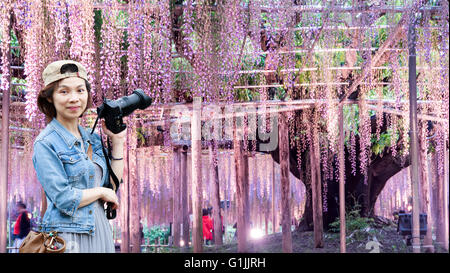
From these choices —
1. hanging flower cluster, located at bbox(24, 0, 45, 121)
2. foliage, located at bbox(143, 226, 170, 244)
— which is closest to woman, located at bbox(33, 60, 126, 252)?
hanging flower cluster, located at bbox(24, 0, 45, 121)

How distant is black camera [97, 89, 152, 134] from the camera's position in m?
1.82

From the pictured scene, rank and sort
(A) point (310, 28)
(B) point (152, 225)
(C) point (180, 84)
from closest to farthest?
(A) point (310, 28), (C) point (180, 84), (B) point (152, 225)

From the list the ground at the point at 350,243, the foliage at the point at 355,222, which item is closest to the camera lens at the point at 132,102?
the ground at the point at 350,243

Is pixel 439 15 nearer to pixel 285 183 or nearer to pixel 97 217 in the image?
pixel 97 217

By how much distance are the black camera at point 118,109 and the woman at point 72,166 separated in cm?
3

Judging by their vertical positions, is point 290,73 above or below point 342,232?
above

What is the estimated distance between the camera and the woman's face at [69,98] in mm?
1845

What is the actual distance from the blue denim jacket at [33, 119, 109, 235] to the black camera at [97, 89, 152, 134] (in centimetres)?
13

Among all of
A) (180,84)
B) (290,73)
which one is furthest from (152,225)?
(290,73)

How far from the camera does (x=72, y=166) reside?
70.0 inches

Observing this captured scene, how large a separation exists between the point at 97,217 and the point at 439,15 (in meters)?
3.59

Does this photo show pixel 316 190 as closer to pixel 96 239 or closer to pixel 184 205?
pixel 184 205

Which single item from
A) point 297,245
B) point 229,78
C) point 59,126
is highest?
point 229,78
